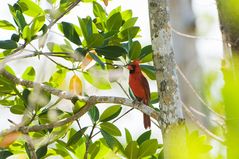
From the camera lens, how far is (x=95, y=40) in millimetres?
2906

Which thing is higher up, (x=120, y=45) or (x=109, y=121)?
(x=120, y=45)

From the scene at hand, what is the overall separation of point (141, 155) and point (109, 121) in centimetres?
34

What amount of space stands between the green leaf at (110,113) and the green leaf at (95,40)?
1.46 feet

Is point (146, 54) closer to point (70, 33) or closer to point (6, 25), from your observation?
point (70, 33)

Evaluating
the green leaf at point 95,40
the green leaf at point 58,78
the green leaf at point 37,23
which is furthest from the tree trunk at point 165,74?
the green leaf at point 58,78

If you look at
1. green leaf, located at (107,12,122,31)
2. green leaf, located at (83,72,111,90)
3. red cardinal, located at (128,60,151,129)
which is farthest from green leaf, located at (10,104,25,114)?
red cardinal, located at (128,60,151,129)

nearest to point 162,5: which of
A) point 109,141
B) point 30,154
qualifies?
point 109,141

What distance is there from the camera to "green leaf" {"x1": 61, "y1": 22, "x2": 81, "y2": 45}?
3.02 m

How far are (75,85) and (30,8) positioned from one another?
626mm

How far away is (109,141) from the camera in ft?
10.0

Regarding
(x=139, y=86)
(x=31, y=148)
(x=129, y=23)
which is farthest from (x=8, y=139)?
(x=139, y=86)

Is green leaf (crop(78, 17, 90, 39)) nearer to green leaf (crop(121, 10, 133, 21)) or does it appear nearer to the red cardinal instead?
green leaf (crop(121, 10, 133, 21))

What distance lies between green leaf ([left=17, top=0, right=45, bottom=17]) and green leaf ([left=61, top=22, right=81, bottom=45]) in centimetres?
25

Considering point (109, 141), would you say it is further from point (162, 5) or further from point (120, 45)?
point (162, 5)
